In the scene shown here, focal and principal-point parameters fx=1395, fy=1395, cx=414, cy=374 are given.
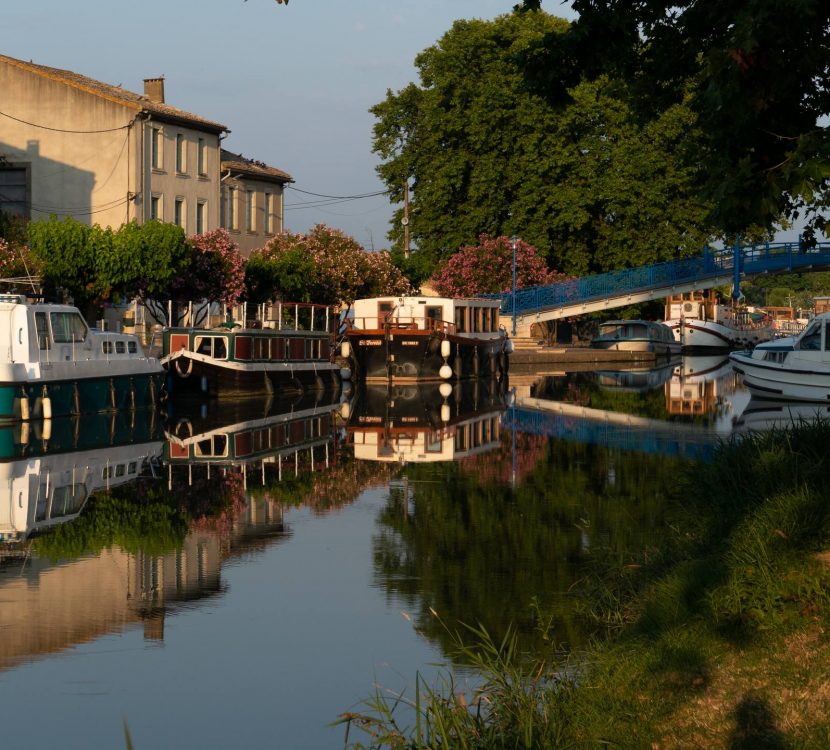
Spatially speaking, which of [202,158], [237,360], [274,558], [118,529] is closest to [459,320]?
[237,360]

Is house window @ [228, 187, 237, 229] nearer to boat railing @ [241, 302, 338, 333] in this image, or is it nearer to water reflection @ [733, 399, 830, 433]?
boat railing @ [241, 302, 338, 333]

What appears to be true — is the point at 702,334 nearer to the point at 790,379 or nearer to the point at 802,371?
the point at 790,379

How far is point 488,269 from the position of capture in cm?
6425

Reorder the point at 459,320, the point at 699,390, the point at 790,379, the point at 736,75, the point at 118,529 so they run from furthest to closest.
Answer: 1. the point at 459,320
2. the point at 699,390
3. the point at 790,379
4. the point at 118,529
5. the point at 736,75

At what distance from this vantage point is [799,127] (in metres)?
11.8

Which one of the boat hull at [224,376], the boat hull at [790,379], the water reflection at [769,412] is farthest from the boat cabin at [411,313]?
the water reflection at [769,412]

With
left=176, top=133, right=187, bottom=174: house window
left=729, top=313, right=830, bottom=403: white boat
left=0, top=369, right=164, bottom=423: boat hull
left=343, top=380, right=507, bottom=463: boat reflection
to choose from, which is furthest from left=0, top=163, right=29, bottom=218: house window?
left=729, top=313, right=830, bottom=403: white boat

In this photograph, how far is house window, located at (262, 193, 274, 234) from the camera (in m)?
65.2

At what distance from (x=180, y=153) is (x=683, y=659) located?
5039cm

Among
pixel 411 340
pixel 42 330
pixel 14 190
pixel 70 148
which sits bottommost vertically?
Result: pixel 411 340

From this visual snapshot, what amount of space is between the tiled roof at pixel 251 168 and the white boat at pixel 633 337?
17.6 metres

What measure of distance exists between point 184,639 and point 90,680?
1.16 m

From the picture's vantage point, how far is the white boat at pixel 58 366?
25.9 meters

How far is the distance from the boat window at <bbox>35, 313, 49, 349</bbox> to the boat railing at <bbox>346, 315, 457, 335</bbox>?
1787 cm
